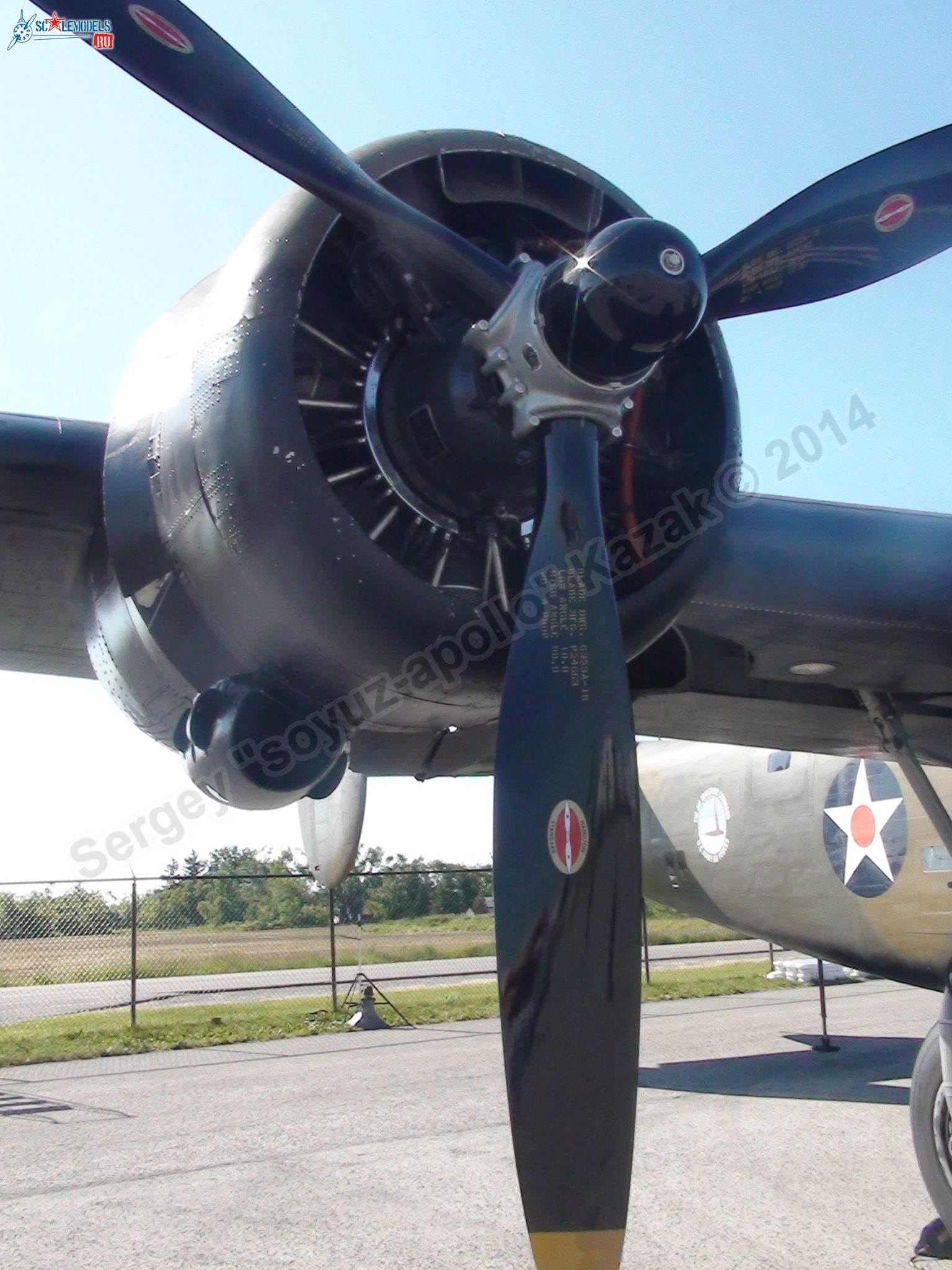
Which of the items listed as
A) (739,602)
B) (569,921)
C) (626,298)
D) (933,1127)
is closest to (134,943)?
(933,1127)

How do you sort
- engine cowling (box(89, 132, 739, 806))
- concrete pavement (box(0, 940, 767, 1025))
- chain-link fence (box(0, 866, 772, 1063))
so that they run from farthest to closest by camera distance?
concrete pavement (box(0, 940, 767, 1025)) → chain-link fence (box(0, 866, 772, 1063)) → engine cowling (box(89, 132, 739, 806))

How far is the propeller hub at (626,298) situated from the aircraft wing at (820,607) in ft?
3.80

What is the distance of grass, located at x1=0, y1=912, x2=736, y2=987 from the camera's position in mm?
16109

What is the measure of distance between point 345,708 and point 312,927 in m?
27.1

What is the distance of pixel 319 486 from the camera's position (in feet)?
11.3

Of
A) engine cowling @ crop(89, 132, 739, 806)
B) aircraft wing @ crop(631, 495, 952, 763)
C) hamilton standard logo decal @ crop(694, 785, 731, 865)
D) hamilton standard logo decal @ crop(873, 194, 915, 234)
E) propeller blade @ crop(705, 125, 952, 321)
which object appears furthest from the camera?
hamilton standard logo decal @ crop(694, 785, 731, 865)

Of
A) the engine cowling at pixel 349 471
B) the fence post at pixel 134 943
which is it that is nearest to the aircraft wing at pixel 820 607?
the engine cowling at pixel 349 471

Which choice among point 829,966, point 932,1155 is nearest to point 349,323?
point 932,1155

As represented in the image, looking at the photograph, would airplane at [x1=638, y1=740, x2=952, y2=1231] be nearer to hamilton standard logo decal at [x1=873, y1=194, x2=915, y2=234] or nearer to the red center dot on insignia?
the red center dot on insignia

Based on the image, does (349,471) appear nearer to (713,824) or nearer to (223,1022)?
(713,824)

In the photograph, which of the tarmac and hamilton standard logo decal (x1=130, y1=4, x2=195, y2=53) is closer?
hamilton standard logo decal (x1=130, y1=4, x2=195, y2=53)

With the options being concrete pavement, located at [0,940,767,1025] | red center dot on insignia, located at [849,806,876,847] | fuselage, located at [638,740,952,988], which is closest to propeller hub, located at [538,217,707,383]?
fuselage, located at [638,740,952,988]

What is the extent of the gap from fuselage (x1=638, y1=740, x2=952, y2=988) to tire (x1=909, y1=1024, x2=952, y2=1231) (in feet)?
10.1

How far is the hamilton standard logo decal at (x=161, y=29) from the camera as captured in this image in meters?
3.31
